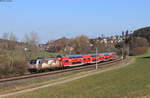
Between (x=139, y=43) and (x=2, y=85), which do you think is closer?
(x=2, y=85)

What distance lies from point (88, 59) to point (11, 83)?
34969 millimetres

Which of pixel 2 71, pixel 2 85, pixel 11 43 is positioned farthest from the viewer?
pixel 11 43

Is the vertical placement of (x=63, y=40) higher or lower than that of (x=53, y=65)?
higher

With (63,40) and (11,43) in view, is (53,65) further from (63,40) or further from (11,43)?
(63,40)

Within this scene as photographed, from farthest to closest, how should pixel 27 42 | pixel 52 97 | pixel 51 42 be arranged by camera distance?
pixel 51 42
pixel 27 42
pixel 52 97

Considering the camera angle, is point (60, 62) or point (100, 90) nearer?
point (100, 90)

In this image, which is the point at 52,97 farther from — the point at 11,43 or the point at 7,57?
the point at 11,43

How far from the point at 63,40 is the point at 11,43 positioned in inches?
3034

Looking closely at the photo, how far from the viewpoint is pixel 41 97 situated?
1348 cm

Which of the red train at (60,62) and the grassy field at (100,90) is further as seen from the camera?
the red train at (60,62)

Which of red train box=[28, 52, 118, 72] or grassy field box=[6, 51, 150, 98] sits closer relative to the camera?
grassy field box=[6, 51, 150, 98]

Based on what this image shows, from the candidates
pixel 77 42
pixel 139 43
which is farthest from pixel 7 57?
pixel 139 43

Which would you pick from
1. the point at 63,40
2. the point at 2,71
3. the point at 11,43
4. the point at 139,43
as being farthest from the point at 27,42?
the point at 139,43

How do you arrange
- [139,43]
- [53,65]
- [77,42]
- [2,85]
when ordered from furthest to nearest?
[139,43] → [77,42] → [53,65] → [2,85]
